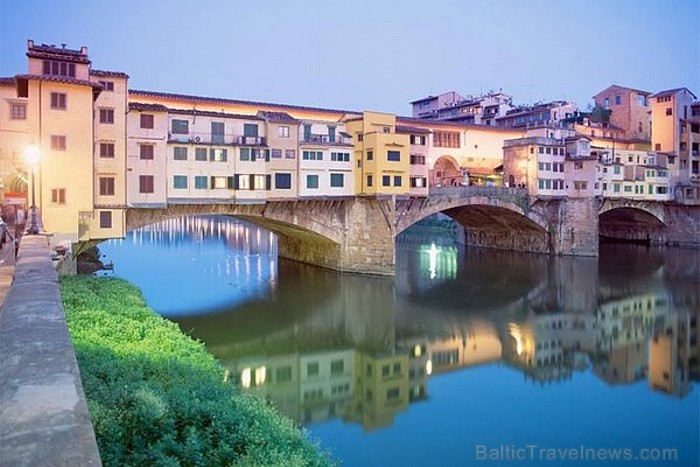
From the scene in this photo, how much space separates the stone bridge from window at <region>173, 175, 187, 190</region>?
152 cm

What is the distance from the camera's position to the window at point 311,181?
3500 centimetres

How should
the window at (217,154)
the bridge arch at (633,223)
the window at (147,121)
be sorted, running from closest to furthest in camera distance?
the window at (147,121), the window at (217,154), the bridge arch at (633,223)

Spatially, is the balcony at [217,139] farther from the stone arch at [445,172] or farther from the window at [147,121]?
the stone arch at [445,172]

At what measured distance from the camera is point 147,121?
28656 millimetres

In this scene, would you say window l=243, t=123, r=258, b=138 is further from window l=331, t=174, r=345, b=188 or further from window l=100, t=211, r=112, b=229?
window l=100, t=211, r=112, b=229

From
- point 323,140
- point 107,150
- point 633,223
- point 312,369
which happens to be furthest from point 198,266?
point 633,223

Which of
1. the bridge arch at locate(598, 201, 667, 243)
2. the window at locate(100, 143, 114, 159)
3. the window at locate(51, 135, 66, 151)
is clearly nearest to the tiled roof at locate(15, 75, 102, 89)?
the window at locate(51, 135, 66, 151)

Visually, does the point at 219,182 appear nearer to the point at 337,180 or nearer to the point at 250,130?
the point at 250,130

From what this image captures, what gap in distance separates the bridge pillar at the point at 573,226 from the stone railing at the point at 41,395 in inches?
1839

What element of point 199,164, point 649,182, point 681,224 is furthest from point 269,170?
point 681,224

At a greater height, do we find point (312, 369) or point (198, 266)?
point (198, 266)

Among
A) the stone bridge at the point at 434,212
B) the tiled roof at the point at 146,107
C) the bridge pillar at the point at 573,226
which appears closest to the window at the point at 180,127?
the tiled roof at the point at 146,107

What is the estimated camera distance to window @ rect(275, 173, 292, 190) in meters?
33.9

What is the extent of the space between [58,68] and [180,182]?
8.16 metres
